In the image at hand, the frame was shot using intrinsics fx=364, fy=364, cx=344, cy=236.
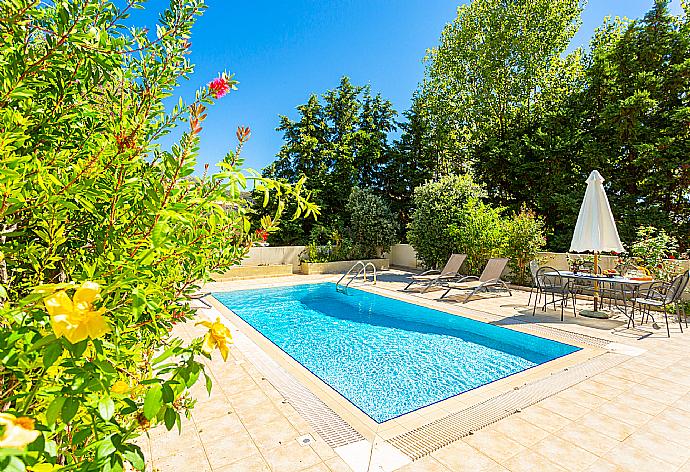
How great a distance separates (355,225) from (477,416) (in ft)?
51.0

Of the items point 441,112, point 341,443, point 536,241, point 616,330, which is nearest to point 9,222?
point 341,443

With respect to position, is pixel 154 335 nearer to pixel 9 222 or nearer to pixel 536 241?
pixel 9 222

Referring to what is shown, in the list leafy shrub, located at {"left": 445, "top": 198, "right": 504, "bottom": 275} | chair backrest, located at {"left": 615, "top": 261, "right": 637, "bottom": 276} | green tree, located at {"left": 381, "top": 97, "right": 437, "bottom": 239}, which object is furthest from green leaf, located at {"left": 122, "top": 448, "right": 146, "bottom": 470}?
Answer: green tree, located at {"left": 381, "top": 97, "right": 437, "bottom": 239}

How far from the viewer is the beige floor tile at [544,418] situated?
12.5ft

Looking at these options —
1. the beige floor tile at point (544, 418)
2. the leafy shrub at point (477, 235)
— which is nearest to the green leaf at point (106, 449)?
the beige floor tile at point (544, 418)

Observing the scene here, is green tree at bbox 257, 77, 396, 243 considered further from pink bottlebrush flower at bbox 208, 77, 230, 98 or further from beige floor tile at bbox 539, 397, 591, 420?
pink bottlebrush flower at bbox 208, 77, 230, 98

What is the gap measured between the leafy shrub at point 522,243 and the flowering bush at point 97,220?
40.8 feet

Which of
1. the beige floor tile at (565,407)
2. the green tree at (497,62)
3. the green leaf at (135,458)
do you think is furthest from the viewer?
the green tree at (497,62)

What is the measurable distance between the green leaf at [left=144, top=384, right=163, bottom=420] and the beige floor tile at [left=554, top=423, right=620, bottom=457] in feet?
13.4

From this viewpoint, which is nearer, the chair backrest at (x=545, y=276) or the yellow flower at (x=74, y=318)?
the yellow flower at (x=74, y=318)

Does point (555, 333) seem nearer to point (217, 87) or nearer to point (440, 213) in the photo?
point (217, 87)

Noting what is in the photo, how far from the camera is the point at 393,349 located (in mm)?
7242

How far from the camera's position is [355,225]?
19.4 metres

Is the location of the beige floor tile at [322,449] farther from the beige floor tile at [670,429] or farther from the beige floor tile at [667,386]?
the beige floor tile at [667,386]
